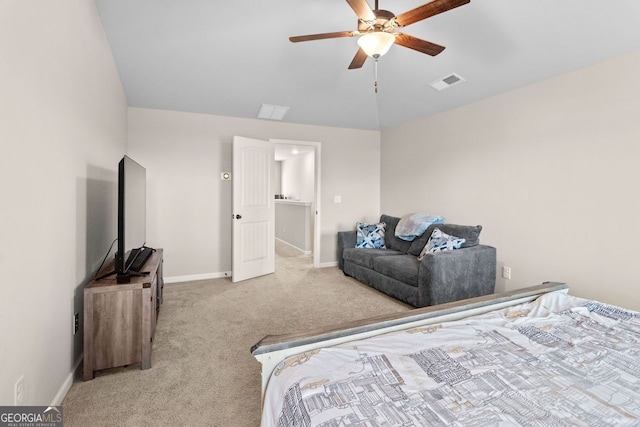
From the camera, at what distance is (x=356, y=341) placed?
1272 millimetres

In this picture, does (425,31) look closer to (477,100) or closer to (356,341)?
(477,100)

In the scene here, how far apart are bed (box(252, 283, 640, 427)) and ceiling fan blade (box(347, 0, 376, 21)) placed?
68.5 inches

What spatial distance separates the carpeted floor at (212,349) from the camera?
1.68 meters

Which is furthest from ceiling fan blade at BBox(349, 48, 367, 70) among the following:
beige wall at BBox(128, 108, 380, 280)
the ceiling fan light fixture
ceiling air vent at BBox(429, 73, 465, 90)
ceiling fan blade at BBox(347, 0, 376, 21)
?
beige wall at BBox(128, 108, 380, 280)

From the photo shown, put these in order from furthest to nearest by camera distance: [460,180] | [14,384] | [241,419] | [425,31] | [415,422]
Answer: [460,180]
[425,31]
[241,419]
[14,384]
[415,422]

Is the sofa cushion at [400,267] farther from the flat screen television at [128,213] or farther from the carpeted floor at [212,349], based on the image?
the flat screen television at [128,213]

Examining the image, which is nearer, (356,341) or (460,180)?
(356,341)

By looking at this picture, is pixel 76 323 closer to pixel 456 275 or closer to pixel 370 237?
pixel 456 275

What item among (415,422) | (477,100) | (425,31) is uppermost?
(425,31)

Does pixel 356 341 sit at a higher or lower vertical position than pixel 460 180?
lower

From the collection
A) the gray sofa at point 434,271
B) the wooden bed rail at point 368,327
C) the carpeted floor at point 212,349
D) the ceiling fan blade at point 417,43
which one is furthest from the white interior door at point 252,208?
the wooden bed rail at point 368,327

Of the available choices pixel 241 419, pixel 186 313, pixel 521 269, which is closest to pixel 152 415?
pixel 241 419

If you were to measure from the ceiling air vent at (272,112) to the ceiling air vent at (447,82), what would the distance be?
1.98 m

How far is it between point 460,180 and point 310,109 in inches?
90.4
